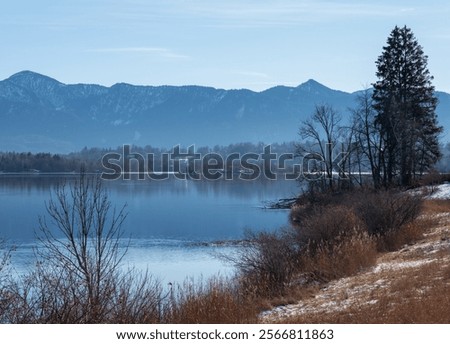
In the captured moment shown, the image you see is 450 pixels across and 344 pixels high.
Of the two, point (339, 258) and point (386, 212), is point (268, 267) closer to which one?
point (339, 258)

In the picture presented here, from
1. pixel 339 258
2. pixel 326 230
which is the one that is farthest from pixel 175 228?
pixel 339 258

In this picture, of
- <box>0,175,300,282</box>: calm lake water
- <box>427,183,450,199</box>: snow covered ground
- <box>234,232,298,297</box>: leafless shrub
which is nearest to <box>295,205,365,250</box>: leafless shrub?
<box>234,232,298,297</box>: leafless shrub

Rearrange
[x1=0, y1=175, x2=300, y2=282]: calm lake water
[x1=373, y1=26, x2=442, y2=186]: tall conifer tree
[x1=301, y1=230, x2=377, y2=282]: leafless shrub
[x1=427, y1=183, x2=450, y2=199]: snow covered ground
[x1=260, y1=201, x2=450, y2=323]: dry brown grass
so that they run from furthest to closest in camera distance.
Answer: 1. [x1=373, y1=26, x2=442, y2=186]: tall conifer tree
2. [x1=427, y1=183, x2=450, y2=199]: snow covered ground
3. [x1=0, y1=175, x2=300, y2=282]: calm lake water
4. [x1=301, y1=230, x2=377, y2=282]: leafless shrub
5. [x1=260, y1=201, x2=450, y2=323]: dry brown grass

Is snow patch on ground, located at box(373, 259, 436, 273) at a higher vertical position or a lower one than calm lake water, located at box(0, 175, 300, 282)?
higher

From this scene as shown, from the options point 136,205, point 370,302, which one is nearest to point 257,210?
point 136,205

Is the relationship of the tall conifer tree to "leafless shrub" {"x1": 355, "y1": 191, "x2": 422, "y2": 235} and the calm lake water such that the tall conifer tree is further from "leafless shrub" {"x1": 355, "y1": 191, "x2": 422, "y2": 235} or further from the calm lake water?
"leafless shrub" {"x1": 355, "y1": 191, "x2": 422, "y2": 235}

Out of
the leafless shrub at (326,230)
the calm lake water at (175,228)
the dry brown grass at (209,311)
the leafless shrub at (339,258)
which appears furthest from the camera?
the calm lake water at (175,228)

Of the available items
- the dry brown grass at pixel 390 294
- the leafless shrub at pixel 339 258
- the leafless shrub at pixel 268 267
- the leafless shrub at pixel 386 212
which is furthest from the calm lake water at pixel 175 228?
the dry brown grass at pixel 390 294

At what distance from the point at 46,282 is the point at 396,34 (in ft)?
142

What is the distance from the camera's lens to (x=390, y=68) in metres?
Answer: 50.4

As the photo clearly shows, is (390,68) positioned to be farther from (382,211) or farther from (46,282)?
(46,282)

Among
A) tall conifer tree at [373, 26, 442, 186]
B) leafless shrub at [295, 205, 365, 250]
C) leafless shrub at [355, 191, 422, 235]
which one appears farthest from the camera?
tall conifer tree at [373, 26, 442, 186]

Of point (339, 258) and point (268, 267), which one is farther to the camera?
point (339, 258)

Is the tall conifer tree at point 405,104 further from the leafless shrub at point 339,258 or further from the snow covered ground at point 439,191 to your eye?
the leafless shrub at point 339,258
